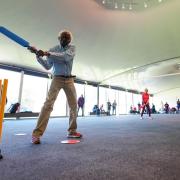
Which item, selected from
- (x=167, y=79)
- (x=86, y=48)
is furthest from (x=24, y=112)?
(x=167, y=79)

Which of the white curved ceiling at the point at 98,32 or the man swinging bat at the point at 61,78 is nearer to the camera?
the man swinging bat at the point at 61,78

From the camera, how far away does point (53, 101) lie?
2.39 m

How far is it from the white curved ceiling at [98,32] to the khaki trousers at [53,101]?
5.95 m

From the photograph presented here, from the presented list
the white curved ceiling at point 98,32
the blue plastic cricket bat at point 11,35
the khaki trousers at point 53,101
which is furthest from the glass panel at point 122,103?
the blue plastic cricket bat at point 11,35

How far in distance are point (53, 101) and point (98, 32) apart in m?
8.49

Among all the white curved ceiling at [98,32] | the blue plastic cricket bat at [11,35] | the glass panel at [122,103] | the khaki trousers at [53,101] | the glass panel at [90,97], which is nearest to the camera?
the blue plastic cricket bat at [11,35]

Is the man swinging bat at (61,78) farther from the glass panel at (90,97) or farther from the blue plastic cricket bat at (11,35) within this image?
the glass panel at (90,97)

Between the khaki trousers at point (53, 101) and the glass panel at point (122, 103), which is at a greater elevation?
the glass panel at point (122, 103)

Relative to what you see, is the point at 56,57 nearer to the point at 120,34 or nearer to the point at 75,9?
the point at 75,9

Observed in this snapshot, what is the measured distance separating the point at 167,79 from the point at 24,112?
52.0 ft

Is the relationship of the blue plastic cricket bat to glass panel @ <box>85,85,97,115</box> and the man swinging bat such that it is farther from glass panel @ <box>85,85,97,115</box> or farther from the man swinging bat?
glass panel @ <box>85,85,97,115</box>

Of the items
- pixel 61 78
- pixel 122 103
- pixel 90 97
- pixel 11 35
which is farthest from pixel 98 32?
pixel 122 103

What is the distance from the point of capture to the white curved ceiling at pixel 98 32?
792 centimetres

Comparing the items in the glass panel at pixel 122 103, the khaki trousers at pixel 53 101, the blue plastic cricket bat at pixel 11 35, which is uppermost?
the glass panel at pixel 122 103
